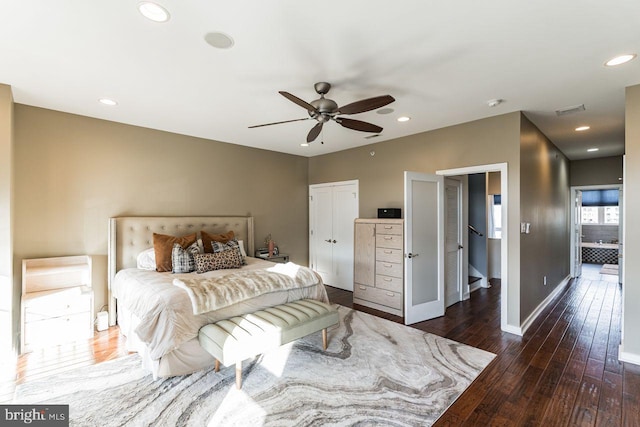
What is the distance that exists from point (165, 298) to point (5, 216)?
184 centimetres

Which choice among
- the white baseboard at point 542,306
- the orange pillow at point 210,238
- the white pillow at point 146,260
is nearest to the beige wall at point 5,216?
the white pillow at point 146,260

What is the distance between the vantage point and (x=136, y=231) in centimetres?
388

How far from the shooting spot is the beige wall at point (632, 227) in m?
2.78

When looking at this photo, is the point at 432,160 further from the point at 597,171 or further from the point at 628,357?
the point at 597,171

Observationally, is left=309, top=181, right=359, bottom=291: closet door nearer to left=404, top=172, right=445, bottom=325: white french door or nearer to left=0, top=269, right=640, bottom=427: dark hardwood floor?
left=0, top=269, right=640, bottom=427: dark hardwood floor

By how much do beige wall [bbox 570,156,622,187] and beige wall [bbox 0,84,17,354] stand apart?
9.53 metres

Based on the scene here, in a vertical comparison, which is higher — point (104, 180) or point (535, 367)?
point (104, 180)

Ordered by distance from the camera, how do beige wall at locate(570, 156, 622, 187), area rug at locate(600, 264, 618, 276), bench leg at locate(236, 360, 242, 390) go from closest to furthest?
1. bench leg at locate(236, 360, 242, 390)
2. beige wall at locate(570, 156, 622, 187)
3. area rug at locate(600, 264, 618, 276)

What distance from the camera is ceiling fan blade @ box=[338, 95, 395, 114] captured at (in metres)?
2.30

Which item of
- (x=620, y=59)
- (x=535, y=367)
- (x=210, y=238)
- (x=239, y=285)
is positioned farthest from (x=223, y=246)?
(x=620, y=59)

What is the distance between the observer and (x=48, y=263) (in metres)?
3.35

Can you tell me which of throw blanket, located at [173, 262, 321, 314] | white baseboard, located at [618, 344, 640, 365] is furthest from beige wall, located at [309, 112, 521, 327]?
throw blanket, located at [173, 262, 321, 314]

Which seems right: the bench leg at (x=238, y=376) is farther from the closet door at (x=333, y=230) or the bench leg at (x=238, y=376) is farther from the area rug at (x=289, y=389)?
the closet door at (x=333, y=230)

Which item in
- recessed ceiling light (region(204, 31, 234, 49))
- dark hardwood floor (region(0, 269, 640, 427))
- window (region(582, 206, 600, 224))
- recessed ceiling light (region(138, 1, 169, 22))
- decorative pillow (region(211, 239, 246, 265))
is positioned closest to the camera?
recessed ceiling light (region(138, 1, 169, 22))
